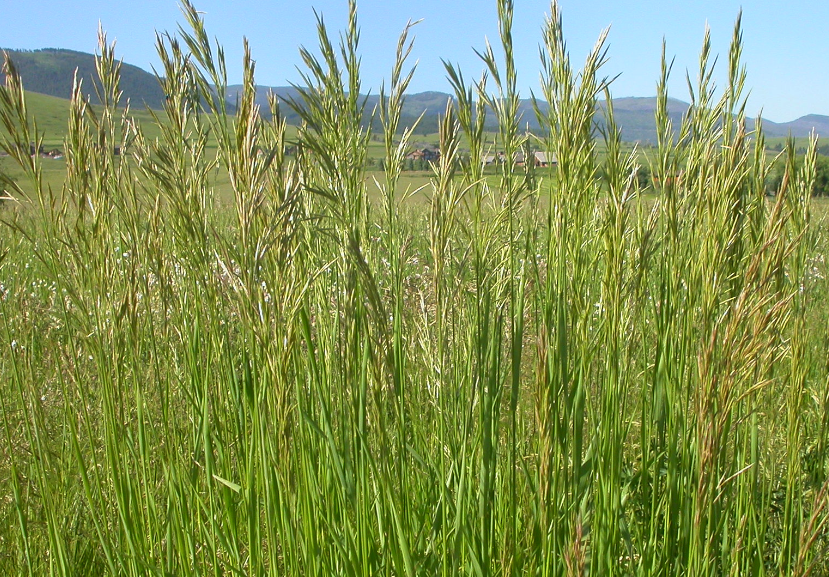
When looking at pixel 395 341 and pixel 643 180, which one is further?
pixel 643 180

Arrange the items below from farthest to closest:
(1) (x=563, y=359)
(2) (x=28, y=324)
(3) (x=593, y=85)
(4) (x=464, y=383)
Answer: (2) (x=28, y=324), (4) (x=464, y=383), (3) (x=593, y=85), (1) (x=563, y=359)

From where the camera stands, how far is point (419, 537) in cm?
130

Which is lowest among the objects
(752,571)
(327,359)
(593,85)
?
(752,571)

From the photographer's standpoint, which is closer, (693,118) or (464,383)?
(464,383)

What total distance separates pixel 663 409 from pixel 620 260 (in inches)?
21.8

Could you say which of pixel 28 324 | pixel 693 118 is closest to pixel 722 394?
pixel 693 118

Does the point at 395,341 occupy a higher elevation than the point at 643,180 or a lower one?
lower

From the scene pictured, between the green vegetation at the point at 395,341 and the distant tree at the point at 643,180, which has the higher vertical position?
the distant tree at the point at 643,180

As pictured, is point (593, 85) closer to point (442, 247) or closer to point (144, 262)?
point (442, 247)

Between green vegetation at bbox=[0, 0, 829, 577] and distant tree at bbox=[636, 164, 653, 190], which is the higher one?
distant tree at bbox=[636, 164, 653, 190]

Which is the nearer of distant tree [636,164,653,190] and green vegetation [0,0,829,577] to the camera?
green vegetation [0,0,829,577]

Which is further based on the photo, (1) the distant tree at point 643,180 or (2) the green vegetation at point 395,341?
(1) the distant tree at point 643,180

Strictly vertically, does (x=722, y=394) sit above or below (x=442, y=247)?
below

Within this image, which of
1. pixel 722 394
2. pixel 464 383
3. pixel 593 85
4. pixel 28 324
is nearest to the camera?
pixel 722 394
